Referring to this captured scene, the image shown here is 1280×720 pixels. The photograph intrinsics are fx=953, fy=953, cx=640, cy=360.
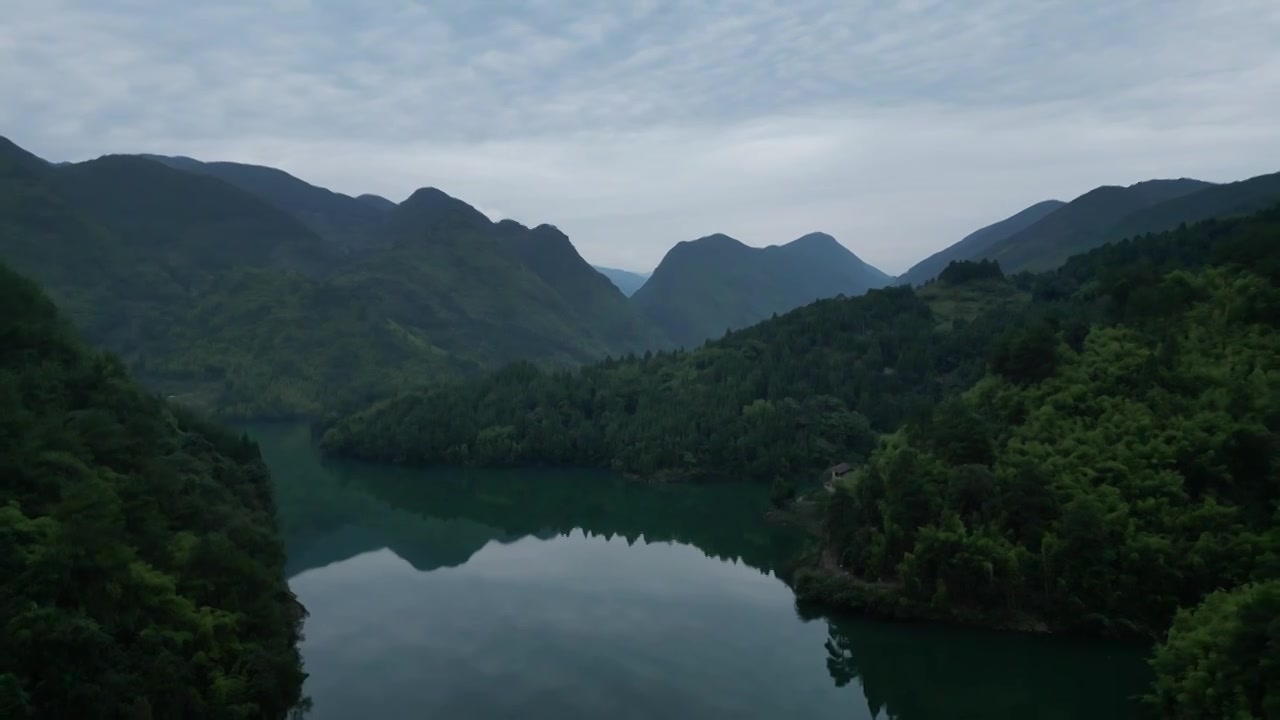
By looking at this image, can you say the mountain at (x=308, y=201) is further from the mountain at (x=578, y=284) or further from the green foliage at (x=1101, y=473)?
the green foliage at (x=1101, y=473)

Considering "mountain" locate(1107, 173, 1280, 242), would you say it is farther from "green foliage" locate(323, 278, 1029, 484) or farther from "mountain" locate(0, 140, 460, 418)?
"mountain" locate(0, 140, 460, 418)

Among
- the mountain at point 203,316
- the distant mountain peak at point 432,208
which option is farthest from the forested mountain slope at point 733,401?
the distant mountain peak at point 432,208

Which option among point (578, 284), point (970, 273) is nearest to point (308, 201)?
point (578, 284)

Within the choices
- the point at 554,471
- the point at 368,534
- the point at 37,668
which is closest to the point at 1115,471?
the point at 37,668

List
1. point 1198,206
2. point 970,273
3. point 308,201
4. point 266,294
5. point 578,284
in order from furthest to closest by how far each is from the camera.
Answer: point 308,201, point 578,284, point 266,294, point 1198,206, point 970,273

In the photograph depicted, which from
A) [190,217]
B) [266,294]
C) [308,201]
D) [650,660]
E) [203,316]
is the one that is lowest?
[650,660]

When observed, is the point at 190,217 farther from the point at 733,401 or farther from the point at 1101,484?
the point at 1101,484

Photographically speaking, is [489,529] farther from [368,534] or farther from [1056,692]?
[1056,692]
